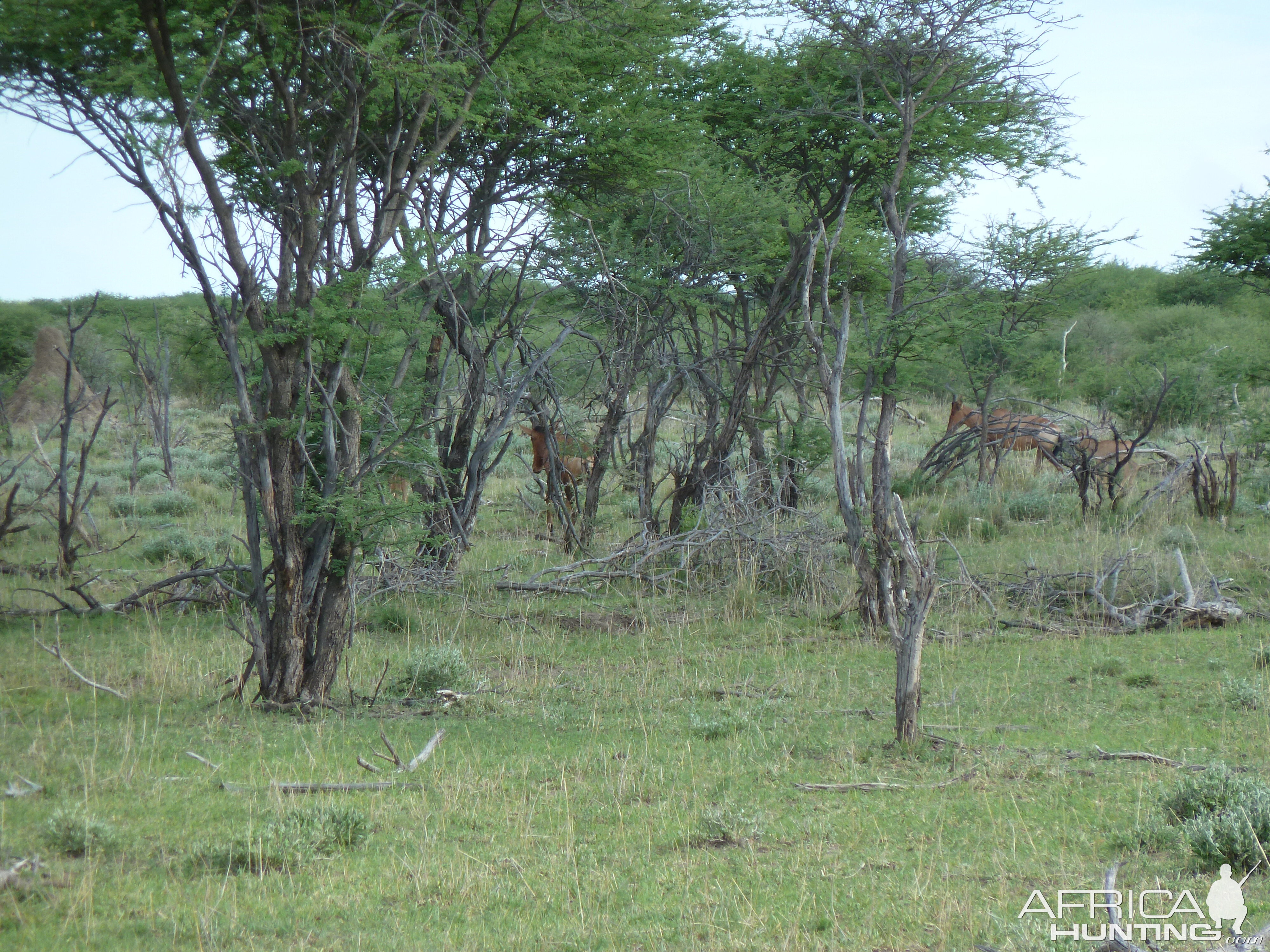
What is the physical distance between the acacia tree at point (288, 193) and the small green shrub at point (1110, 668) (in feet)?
16.5

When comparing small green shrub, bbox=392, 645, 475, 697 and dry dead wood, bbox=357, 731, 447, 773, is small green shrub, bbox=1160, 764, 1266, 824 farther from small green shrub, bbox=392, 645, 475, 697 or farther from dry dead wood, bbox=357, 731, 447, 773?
small green shrub, bbox=392, 645, 475, 697

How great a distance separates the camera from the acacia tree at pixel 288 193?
19.4 feet

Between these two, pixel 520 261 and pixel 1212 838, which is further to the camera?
pixel 520 261

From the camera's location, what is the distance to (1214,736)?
5.78 metres

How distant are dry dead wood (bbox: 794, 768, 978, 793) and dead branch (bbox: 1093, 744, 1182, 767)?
0.90 metres

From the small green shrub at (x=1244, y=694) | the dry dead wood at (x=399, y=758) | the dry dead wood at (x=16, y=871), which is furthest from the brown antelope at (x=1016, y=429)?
the dry dead wood at (x=16, y=871)

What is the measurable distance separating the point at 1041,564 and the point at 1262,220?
212 inches

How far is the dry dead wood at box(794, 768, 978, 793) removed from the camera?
4.89 metres

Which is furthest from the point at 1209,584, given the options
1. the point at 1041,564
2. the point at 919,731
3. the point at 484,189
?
the point at 484,189

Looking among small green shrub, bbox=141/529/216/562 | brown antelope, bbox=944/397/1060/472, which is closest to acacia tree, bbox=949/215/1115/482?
brown antelope, bbox=944/397/1060/472

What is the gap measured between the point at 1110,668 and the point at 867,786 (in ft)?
11.1

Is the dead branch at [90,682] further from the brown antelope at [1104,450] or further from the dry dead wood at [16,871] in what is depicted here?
the brown antelope at [1104,450]

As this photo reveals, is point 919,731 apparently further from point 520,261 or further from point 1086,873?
point 520,261

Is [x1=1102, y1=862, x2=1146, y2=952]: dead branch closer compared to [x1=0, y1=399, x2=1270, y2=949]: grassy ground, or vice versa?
[x1=1102, y1=862, x2=1146, y2=952]: dead branch
